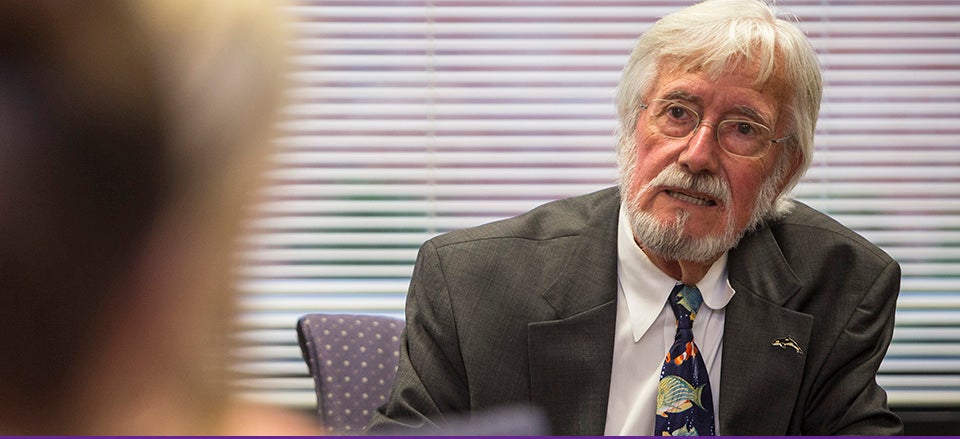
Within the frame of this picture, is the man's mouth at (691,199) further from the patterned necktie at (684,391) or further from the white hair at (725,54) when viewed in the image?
the patterned necktie at (684,391)

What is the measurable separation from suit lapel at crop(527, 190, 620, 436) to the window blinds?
3.91ft

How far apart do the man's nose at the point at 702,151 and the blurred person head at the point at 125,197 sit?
1590mm

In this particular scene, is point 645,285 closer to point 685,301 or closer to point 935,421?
point 685,301

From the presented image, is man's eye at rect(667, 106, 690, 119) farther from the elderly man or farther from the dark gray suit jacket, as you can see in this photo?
the dark gray suit jacket

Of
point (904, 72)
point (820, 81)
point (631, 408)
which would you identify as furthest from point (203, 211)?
point (904, 72)

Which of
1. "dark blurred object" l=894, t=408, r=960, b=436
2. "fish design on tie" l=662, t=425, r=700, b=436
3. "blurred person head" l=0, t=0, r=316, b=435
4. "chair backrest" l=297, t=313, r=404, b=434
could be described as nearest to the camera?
"blurred person head" l=0, t=0, r=316, b=435

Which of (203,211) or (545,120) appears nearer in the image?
(203,211)

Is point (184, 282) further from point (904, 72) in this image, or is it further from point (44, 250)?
point (904, 72)

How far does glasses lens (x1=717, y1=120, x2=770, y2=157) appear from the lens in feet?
6.53

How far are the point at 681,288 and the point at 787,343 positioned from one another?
0.70ft

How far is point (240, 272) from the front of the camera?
405mm

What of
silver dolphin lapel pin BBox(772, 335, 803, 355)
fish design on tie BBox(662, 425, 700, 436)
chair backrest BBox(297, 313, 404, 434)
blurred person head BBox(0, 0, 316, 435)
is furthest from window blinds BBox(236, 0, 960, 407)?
blurred person head BBox(0, 0, 316, 435)

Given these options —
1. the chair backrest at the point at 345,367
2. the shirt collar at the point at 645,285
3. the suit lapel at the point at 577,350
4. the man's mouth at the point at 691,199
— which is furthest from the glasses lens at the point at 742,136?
the chair backrest at the point at 345,367

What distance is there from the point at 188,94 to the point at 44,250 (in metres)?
0.08
